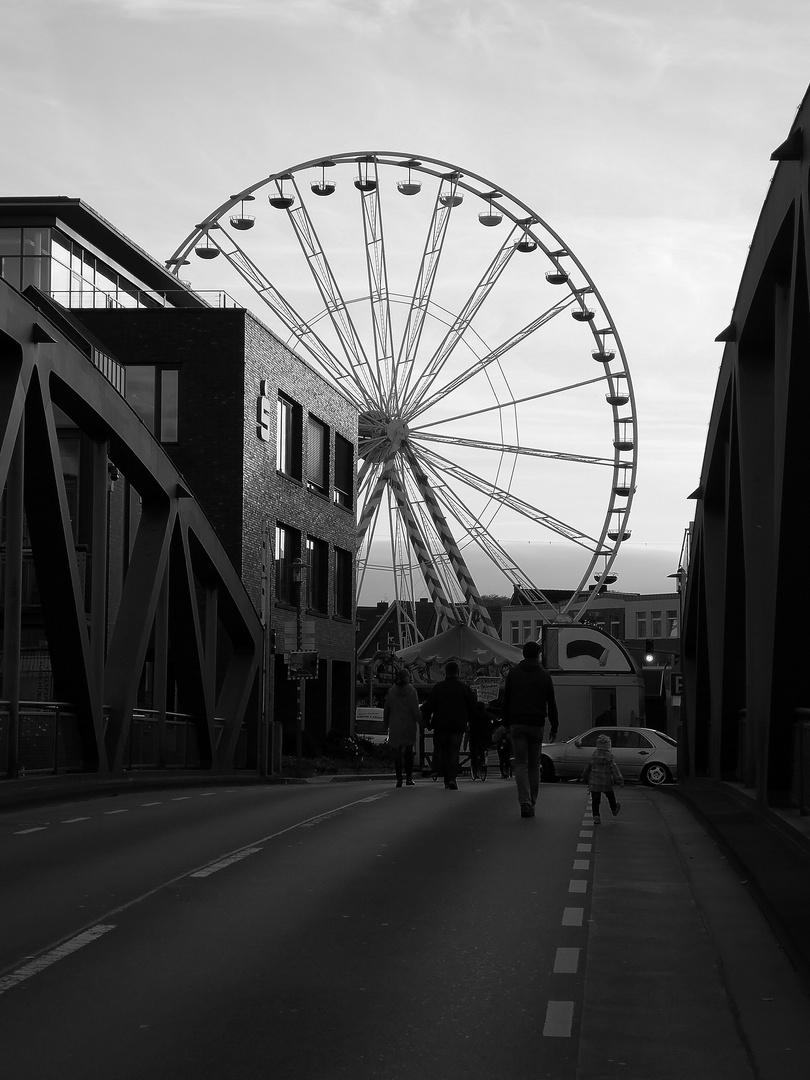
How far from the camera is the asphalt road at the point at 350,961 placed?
523cm

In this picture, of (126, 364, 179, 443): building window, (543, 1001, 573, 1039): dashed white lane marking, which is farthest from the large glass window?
(543, 1001, 573, 1039): dashed white lane marking

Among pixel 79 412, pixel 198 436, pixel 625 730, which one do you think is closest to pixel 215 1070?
pixel 79 412

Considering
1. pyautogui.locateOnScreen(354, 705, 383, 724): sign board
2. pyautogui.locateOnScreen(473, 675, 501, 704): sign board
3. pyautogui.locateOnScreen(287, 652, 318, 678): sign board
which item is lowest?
pyautogui.locateOnScreen(354, 705, 383, 724): sign board

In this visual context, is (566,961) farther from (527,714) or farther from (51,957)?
(527,714)

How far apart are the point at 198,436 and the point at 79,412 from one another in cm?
1779

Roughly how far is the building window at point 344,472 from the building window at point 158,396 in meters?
8.86

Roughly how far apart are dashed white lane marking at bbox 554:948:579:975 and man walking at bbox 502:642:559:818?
6976 mm

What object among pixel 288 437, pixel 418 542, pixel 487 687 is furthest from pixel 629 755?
pixel 288 437

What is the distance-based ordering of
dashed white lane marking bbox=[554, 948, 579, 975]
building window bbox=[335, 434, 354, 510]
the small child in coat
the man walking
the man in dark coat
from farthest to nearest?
building window bbox=[335, 434, 354, 510] → the man in dark coat → the man walking → the small child in coat → dashed white lane marking bbox=[554, 948, 579, 975]

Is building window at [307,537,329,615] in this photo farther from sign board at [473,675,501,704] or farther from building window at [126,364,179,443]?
building window at [126,364,179,443]

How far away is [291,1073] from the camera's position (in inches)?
197

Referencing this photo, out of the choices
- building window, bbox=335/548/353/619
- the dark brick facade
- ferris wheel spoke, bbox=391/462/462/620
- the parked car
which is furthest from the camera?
building window, bbox=335/548/353/619

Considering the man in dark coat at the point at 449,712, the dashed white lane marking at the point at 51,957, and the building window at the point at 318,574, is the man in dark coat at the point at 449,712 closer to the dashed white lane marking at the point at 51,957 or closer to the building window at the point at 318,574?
the dashed white lane marking at the point at 51,957

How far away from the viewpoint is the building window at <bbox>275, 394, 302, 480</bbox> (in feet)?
124
